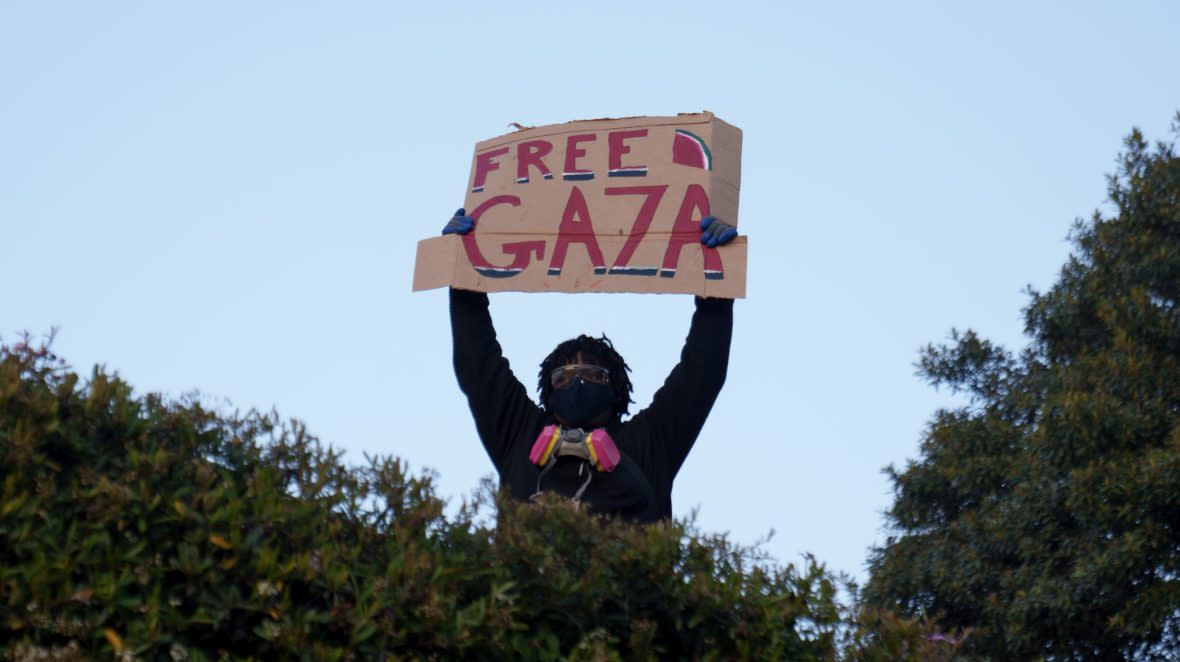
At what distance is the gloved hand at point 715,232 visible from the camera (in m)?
6.34

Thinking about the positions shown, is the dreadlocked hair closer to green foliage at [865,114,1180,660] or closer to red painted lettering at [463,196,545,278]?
red painted lettering at [463,196,545,278]

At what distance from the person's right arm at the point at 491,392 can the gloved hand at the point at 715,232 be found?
3.11 feet

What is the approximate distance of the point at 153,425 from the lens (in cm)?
395

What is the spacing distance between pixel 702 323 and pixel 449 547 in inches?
105

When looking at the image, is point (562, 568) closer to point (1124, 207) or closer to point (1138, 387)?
point (1138, 387)

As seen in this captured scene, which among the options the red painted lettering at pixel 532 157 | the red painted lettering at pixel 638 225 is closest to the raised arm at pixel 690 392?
the red painted lettering at pixel 638 225

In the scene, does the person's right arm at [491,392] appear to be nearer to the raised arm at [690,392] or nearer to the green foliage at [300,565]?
the raised arm at [690,392]

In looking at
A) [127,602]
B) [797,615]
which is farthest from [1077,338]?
[127,602]

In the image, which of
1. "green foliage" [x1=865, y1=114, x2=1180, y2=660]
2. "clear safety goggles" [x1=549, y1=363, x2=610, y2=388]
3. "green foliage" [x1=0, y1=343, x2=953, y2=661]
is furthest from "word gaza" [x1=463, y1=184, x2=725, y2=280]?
"green foliage" [x1=865, y1=114, x2=1180, y2=660]

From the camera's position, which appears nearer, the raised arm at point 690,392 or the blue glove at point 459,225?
the raised arm at point 690,392

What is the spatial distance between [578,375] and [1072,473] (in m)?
6.74

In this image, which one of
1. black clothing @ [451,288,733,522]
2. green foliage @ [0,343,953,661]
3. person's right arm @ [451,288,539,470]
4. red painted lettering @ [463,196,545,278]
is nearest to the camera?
green foliage @ [0,343,953,661]

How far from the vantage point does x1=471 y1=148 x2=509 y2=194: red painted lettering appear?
6949mm

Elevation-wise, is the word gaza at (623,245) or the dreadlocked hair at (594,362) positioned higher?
the word gaza at (623,245)
